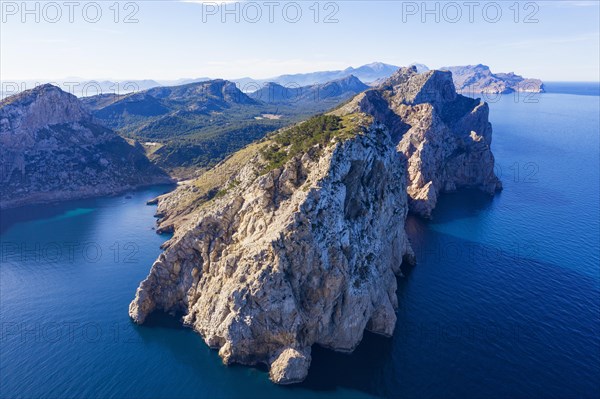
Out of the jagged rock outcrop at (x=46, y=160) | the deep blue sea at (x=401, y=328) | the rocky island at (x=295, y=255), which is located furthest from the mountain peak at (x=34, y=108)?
the rocky island at (x=295, y=255)

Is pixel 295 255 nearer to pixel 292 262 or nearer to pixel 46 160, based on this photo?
pixel 292 262

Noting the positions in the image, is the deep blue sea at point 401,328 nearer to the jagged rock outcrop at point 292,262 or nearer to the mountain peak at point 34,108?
the jagged rock outcrop at point 292,262

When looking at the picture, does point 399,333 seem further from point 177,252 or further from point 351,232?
point 177,252

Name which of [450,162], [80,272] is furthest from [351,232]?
[450,162]

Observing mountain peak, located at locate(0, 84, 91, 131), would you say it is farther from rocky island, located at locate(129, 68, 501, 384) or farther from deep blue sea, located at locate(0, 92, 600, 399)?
rocky island, located at locate(129, 68, 501, 384)

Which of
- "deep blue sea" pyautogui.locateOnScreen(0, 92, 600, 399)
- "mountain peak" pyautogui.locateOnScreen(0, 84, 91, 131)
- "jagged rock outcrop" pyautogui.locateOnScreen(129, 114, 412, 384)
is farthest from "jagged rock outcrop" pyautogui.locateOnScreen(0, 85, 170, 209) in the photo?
"jagged rock outcrop" pyautogui.locateOnScreen(129, 114, 412, 384)

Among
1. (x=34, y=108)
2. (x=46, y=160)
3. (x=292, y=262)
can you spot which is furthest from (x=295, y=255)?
(x=34, y=108)
